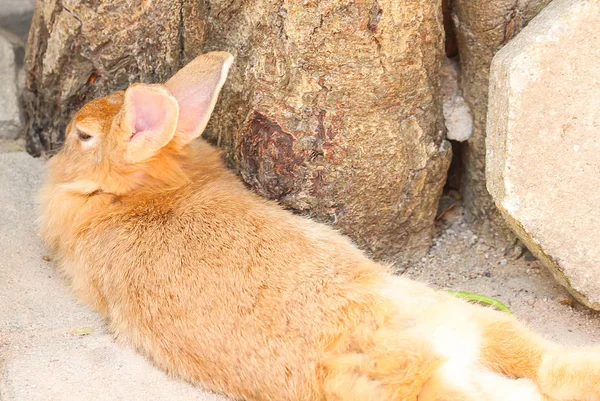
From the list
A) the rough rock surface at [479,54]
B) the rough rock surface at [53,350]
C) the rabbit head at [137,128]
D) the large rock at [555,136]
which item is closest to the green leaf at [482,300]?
Result: the large rock at [555,136]

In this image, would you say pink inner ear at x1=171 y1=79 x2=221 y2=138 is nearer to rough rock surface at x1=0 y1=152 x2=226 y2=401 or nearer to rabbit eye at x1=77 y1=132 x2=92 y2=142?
rabbit eye at x1=77 y1=132 x2=92 y2=142

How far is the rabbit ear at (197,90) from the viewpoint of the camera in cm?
328

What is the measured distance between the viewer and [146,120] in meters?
3.23

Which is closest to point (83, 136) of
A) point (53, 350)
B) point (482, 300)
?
point (53, 350)

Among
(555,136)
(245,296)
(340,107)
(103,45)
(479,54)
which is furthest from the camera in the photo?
(103,45)

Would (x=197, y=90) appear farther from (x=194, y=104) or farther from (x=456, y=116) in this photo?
(x=456, y=116)

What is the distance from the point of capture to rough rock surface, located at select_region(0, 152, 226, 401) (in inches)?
111

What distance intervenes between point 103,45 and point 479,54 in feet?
6.10

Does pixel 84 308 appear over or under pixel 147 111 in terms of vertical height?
under

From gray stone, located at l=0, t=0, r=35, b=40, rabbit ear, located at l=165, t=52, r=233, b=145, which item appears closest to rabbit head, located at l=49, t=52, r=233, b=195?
rabbit ear, located at l=165, t=52, r=233, b=145

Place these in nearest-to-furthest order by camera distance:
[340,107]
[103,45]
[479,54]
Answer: [340,107]
[479,54]
[103,45]

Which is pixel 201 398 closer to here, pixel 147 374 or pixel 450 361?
pixel 147 374

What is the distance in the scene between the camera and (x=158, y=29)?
379cm

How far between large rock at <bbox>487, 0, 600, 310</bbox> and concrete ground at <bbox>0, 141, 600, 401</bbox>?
51cm
